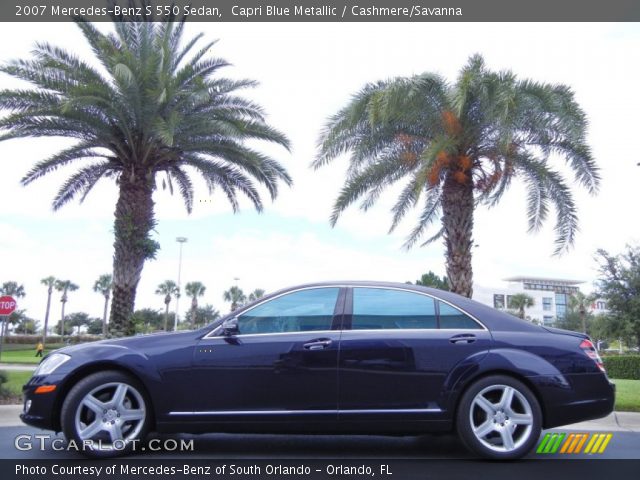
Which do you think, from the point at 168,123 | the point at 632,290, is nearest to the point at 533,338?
the point at 168,123

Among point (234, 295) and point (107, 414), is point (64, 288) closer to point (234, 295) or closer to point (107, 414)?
point (234, 295)

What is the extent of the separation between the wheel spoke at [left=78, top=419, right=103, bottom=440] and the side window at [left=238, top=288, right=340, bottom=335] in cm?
138

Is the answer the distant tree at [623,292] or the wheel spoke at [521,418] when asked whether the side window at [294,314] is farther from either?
the distant tree at [623,292]

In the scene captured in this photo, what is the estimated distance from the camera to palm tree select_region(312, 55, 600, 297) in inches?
454

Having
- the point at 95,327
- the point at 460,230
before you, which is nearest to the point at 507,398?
the point at 460,230

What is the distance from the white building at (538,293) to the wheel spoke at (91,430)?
99.8 meters

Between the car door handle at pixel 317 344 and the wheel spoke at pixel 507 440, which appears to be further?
the car door handle at pixel 317 344

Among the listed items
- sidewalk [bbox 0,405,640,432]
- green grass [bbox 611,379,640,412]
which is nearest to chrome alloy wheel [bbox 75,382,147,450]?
sidewalk [bbox 0,405,640,432]

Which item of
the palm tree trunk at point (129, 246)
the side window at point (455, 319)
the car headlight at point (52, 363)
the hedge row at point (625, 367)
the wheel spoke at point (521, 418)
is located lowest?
the hedge row at point (625, 367)

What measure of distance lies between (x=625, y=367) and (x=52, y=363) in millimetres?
29796

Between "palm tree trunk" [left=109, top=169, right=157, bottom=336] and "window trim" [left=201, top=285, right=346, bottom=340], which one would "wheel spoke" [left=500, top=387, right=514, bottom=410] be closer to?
"window trim" [left=201, top=285, right=346, bottom=340]

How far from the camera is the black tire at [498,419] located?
474 cm

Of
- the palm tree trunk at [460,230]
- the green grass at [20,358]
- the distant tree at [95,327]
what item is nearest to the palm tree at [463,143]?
the palm tree trunk at [460,230]

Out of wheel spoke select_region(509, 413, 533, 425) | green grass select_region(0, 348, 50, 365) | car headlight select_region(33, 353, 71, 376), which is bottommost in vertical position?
green grass select_region(0, 348, 50, 365)
